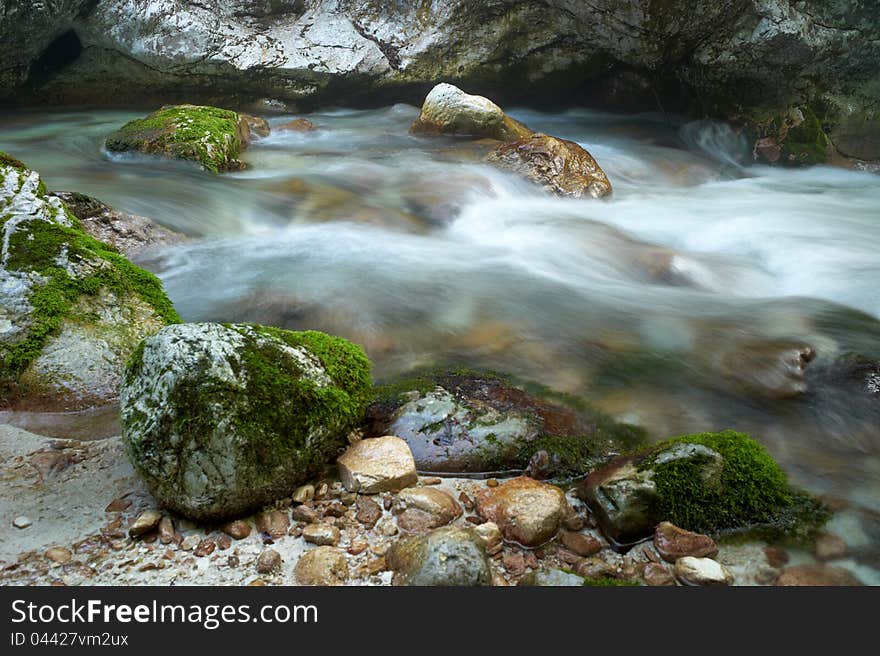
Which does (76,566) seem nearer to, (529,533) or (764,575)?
(529,533)

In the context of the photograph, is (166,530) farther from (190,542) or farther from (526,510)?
(526,510)

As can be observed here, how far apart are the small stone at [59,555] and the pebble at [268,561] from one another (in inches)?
29.5

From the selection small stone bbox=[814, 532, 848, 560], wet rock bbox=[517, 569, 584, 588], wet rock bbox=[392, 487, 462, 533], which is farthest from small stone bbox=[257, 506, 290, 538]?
small stone bbox=[814, 532, 848, 560]

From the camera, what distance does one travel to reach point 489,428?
346 centimetres

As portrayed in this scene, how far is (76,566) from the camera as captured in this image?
2.47 metres

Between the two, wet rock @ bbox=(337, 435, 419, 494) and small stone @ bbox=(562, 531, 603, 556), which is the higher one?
wet rock @ bbox=(337, 435, 419, 494)

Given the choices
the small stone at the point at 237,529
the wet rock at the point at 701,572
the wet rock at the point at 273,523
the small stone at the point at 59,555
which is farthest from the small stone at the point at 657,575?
the small stone at the point at 59,555

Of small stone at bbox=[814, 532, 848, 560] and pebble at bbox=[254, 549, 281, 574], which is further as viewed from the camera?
small stone at bbox=[814, 532, 848, 560]

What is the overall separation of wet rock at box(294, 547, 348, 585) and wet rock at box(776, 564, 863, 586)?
1.84 m

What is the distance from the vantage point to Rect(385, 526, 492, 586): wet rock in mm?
2381

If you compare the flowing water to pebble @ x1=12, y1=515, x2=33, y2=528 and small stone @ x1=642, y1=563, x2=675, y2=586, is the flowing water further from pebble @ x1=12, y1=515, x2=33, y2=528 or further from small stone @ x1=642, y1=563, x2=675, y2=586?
pebble @ x1=12, y1=515, x2=33, y2=528

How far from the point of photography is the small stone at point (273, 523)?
2.74 metres

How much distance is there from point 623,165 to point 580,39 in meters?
2.84

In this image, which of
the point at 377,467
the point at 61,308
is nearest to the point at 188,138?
the point at 61,308
